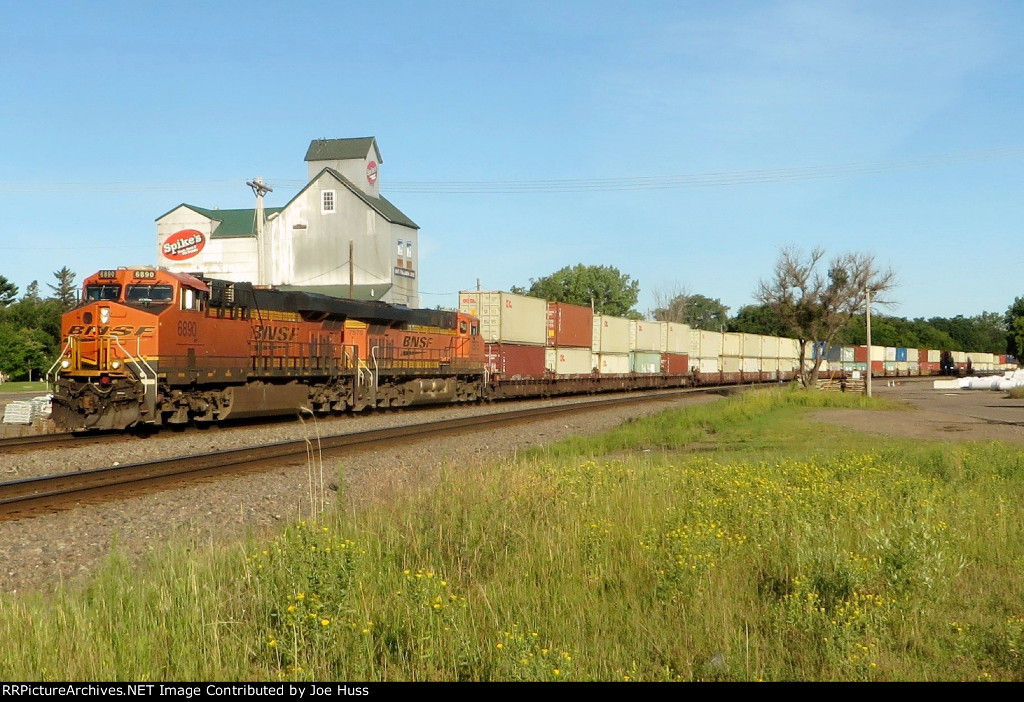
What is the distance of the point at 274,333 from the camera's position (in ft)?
74.8

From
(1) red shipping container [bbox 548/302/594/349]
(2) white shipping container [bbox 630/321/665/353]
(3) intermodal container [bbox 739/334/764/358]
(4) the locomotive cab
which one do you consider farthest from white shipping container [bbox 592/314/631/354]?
(4) the locomotive cab

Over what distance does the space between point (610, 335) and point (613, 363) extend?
1.60 meters

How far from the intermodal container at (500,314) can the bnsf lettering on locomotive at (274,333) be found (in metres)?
12.8

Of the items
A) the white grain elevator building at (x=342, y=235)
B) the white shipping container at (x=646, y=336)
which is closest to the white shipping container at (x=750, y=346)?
the white shipping container at (x=646, y=336)

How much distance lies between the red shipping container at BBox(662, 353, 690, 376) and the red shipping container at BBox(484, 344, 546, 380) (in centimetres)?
1531

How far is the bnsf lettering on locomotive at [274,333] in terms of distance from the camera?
72.2 feet

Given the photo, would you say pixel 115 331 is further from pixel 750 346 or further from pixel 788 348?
pixel 788 348

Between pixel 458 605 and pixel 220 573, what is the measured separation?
225cm

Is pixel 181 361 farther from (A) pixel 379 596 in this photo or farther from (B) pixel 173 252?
(B) pixel 173 252

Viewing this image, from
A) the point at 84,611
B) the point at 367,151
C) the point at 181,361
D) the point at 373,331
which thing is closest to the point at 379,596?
the point at 84,611

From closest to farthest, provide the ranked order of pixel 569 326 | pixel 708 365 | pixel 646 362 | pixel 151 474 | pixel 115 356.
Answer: pixel 151 474 → pixel 115 356 → pixel 569 326 → pixel 646 362 → pixel 708 365

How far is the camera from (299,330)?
945 inches

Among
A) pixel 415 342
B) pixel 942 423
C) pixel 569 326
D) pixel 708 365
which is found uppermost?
pixel 569 326

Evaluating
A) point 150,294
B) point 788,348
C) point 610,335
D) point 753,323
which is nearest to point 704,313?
point 753,323
